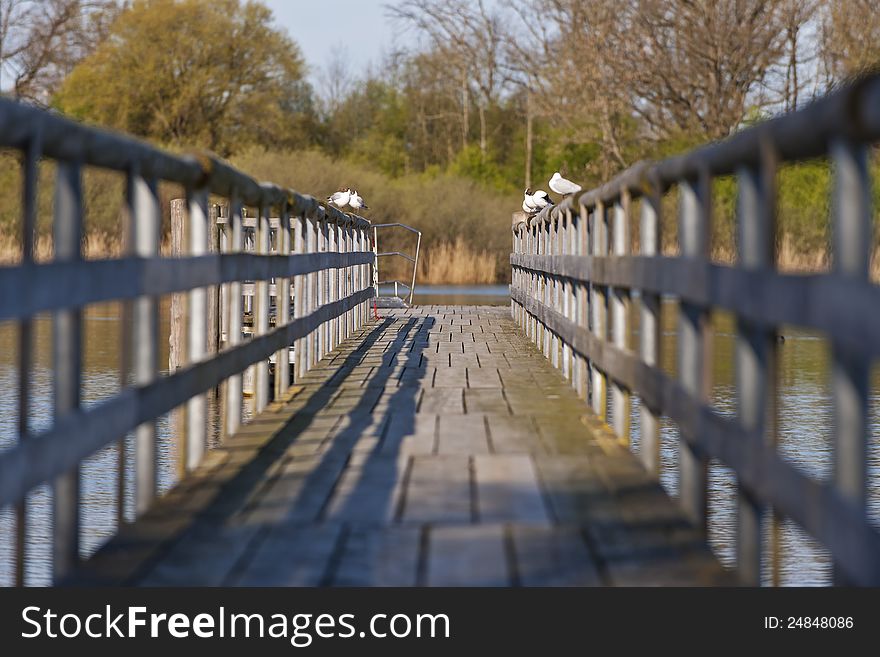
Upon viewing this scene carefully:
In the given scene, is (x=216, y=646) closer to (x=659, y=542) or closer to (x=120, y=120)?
(x=659, y=542)

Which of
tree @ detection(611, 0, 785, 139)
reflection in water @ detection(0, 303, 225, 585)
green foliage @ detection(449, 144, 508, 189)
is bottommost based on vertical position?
reflection in water @ detection(0, 303, 225, 585)

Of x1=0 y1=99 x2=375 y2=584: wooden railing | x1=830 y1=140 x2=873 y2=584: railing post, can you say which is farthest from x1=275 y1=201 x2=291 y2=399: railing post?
x1=830 y1=140 x2=873 y2=584: railing post

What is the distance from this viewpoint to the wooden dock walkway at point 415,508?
397 cm

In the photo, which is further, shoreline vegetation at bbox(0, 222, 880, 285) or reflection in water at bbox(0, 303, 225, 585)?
shoreline vegetation at bbox(0, 222, 880, 285)

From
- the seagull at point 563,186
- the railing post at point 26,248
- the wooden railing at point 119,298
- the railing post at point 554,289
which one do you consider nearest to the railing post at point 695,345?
the wooden railing at point 119,298

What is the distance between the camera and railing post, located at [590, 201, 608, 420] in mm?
7508

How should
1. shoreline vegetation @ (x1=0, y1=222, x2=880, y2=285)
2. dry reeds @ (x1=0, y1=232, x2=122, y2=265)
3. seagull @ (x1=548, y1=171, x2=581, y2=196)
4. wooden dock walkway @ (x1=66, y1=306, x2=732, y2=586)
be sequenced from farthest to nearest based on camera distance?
shoreline vegetation @ (x1=0, y1=222, x2=880, y2=285) → dry reeds @ (x1=0, y1=232, x2=122, y2=265) → seagull @ (x1=548, y1=171, x2=581, y2=196) → wooden dock walkway @ (x1=66, y1=306, x2=732, y2=586)

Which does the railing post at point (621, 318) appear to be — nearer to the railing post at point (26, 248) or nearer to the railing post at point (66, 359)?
the railing post at point (66, 359)

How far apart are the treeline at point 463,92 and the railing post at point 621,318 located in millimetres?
25225

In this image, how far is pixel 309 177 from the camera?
44531 mm

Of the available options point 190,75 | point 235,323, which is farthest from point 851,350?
point 190,75

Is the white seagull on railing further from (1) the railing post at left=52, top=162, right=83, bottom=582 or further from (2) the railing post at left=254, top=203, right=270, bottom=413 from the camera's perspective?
(1) the railing post at left=52, top=162, right=83, bottom=582

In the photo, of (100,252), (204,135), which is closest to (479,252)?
(100,252)

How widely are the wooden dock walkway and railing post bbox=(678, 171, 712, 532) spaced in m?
0.09
